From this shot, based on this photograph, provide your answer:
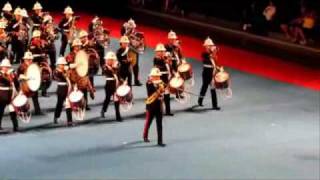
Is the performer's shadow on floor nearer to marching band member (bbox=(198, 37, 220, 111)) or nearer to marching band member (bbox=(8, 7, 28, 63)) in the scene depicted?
marching band member (bbox=(198, 37, 220, 111))

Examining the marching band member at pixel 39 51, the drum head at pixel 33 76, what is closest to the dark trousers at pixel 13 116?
the drum head at pixel 33 76

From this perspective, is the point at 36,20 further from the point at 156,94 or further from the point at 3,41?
the point at 156,94

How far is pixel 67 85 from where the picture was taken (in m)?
18.8

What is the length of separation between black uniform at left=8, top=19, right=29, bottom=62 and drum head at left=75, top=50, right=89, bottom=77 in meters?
4.30

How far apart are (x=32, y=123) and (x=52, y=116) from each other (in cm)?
71

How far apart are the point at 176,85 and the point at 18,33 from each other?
20.2 ft

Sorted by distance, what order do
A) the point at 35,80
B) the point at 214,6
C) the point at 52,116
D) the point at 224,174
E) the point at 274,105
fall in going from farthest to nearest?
the point at 214,6 < the point at 274,105 < the point at 52,116 < the point at 35,80 < the point at 224,174

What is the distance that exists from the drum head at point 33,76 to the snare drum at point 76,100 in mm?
859

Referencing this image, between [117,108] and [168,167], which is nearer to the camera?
[168,167]

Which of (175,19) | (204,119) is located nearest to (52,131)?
(204,119)

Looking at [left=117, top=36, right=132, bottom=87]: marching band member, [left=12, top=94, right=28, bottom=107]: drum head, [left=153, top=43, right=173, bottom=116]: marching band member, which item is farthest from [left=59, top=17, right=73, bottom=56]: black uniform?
[left=12, top=94, right=28, bottom=107]: drum head

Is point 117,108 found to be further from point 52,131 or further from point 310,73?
point 310,73

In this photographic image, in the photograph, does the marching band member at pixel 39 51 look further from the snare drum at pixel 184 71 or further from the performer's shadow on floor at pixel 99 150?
the snare drum at pixel 184 71

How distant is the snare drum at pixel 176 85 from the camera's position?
19406mm
